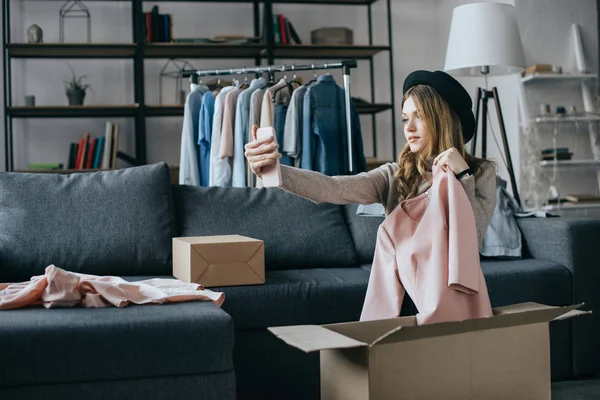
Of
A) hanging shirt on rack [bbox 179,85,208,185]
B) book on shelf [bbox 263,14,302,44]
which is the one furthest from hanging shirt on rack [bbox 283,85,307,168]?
book on shelf [bbox 263,14,302,44]

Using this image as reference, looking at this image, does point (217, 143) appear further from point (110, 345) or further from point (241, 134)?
point (110, 345)

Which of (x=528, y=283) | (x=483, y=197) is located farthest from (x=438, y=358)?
(x=528, y=283)

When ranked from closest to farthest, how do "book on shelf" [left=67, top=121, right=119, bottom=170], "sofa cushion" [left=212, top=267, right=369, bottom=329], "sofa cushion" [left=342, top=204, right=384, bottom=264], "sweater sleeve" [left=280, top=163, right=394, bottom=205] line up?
"sweater sleeve" [left=280, top=163, right=394, bottom=205], "sofa cushion" [left=212, top=267, right=369, bottom=329], "sofa cushion" [left=342, top=204, right=384, bottom=264], "book on shelf" [left=67, top=121, right=119, bottom=170]

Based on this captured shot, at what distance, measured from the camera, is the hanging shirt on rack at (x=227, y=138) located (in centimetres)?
435

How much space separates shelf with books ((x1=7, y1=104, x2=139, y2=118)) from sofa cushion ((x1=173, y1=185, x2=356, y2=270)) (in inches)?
109

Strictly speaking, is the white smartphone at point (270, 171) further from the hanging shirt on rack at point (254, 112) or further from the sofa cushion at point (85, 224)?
the hanging shirt on rack at point (254, 112)

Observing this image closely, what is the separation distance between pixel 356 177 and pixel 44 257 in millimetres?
1207

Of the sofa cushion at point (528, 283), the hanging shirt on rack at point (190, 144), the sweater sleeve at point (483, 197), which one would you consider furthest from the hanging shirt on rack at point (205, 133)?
the sweater sleeve at point (483, 197)

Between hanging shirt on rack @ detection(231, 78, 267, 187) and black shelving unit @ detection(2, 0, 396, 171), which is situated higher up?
black shelving unit @ detection(2, 0, 396, 171)

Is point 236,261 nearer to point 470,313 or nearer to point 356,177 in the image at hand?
point 356,177

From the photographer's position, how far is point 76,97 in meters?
5.57

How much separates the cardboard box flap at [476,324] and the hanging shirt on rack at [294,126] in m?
3.10

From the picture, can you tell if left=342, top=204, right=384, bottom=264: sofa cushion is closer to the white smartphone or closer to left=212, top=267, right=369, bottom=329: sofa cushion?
left=212, top=267, right=369, bottom=329: sofa cushion

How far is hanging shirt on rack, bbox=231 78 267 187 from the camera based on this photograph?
14.3ft
